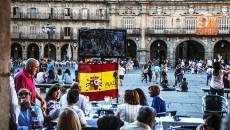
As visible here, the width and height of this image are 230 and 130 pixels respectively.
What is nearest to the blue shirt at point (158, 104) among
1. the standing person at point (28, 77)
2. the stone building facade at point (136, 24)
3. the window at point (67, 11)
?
the standing person at point (28, 77)

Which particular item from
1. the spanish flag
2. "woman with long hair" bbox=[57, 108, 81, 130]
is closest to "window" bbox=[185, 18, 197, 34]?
the spanish flag

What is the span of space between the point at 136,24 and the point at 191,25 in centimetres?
648

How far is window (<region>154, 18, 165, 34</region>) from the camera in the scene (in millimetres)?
55531

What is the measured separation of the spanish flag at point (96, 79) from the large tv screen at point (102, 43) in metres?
0.79

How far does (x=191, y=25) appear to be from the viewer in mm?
55062

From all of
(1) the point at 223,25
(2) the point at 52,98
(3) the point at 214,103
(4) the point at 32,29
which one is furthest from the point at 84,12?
(2) the point at 52,98

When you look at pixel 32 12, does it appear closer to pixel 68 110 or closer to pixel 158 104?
pixel 158 104

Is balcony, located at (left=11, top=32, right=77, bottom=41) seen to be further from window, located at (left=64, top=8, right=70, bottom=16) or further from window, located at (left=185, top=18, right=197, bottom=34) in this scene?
window, located at (left=185, top=18, right=197, bottom=34)

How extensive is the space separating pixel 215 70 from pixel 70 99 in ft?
19.8

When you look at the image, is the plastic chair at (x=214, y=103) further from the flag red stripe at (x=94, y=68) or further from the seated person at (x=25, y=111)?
the seated person at (x=25, y=111)

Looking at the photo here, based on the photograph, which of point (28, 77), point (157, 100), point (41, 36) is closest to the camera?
point (28, 77)

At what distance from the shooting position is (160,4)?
55.6 m

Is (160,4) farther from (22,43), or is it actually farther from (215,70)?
Answer: (215,70)

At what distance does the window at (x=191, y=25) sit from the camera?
55003mm
